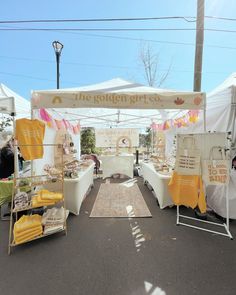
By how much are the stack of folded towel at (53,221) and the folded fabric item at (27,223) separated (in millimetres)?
91

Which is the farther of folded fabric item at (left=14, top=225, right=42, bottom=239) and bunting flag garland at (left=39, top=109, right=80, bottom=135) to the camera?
bunting flag garland at (left=39, top=109, right=80, bottom=135)

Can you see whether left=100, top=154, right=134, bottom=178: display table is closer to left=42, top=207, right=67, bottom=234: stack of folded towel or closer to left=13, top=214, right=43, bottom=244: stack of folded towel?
left=42, top=207, right=67, bottom=234: stack of folded towel

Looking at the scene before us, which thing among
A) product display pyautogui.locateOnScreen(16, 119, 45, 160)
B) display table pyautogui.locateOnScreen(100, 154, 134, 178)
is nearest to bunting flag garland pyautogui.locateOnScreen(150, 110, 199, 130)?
display table pyautogui.locateOnScreen(100, 154, 134, 178)

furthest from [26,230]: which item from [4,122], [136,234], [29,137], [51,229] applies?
[4,122]

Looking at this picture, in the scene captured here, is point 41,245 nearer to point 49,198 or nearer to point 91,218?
point 49,198

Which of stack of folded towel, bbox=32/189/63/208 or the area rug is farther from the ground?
stack of folded towel, bbox=32/189/63/208

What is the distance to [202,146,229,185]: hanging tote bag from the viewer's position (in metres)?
2.61

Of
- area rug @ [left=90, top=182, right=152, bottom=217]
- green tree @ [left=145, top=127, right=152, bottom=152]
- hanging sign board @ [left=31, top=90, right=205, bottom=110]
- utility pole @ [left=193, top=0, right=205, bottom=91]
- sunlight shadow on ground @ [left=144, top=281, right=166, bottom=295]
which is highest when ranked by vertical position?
utility pole @ [left=193, top=0, right=205, bottom=91]

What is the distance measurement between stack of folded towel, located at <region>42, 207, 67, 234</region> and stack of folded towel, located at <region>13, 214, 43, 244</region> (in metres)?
0.08

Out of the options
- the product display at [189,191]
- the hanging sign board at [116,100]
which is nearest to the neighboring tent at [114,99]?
the hanging sign board at [116,100]

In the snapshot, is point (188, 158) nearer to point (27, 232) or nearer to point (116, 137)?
point (27, 232)

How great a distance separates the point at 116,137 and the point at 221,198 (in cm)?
522

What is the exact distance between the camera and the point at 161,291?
1.61 metres

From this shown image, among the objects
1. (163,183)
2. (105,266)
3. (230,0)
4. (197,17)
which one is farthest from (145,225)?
(230,0)
